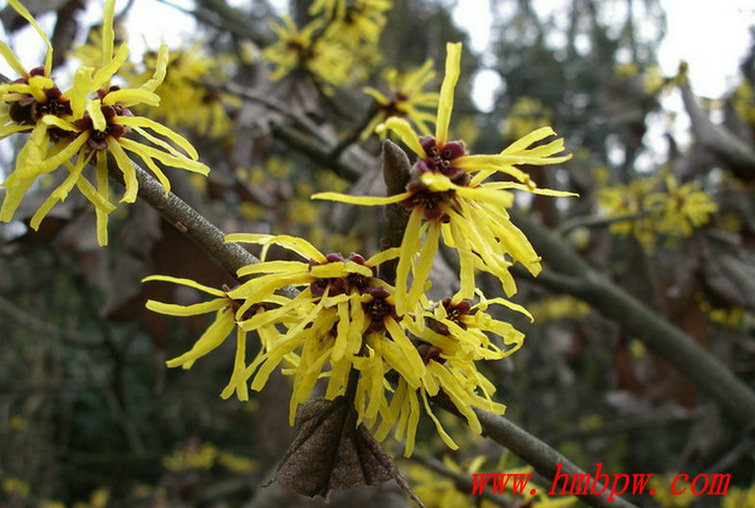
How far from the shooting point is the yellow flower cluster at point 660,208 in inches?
80.5

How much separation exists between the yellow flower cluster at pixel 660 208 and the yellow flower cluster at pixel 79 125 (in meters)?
1.68

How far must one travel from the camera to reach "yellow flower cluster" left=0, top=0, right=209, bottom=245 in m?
0.60

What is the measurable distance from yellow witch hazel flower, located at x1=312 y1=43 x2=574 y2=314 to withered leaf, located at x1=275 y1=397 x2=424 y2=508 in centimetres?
19

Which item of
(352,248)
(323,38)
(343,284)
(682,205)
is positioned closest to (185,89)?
(323,38)

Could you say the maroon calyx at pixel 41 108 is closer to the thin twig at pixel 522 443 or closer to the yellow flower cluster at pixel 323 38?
the thin twig at pixel 522 443

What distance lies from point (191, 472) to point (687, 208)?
147 inches

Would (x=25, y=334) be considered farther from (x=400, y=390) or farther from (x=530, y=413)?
(x=400, y=390)

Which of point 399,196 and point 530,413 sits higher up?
point 399,196

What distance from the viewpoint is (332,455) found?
2.25ft

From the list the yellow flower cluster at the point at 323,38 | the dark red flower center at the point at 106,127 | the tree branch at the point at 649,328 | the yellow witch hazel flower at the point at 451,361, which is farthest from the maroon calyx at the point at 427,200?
the yellow flower cluster at the point at 323,38

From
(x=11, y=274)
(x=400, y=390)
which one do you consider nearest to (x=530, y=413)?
(x=400, y=390)

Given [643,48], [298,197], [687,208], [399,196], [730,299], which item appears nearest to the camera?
[399,196]

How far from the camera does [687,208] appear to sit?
203 centimetres

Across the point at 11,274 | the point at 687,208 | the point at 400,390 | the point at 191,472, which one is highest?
the point at 687,208
